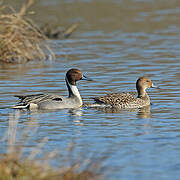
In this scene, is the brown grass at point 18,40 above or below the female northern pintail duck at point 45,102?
above

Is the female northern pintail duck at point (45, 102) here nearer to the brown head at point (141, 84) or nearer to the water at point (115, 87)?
the water at point (115, 87)

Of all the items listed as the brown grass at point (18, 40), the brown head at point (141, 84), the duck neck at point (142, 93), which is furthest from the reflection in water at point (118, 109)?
the brown grass at point (18, 40)

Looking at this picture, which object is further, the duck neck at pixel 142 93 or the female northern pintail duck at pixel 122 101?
the duck neck at pixel 142 93

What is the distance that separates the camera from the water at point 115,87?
331 inches

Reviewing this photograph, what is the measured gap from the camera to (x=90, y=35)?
2575 cm

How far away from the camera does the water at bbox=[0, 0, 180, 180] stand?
8.40m

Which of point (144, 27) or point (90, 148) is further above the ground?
point (144, 27)

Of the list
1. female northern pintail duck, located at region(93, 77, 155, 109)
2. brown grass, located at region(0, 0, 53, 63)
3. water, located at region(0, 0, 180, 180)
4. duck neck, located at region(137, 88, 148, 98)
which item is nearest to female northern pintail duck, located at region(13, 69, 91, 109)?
water, located at region(0, 0, 180, 180)

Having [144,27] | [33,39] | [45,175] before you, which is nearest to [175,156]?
[45,175]

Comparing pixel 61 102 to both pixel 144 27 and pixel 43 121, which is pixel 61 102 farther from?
pixel 144 27

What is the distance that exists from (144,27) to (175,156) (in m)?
19.8

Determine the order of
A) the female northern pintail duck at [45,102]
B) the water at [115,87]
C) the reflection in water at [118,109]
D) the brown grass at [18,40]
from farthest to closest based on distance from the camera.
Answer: the brown grass at [18,40] → the female northern pintail duck at [45,102] → the reflection in water at [118,109] → the water at [115,87]

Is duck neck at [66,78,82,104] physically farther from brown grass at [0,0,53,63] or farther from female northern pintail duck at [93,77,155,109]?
brown grass at [0,0,53,63]

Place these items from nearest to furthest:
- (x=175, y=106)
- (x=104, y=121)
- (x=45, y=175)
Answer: (x=45, y=175) < (x=104, y=121) < (x=175, y=106)
